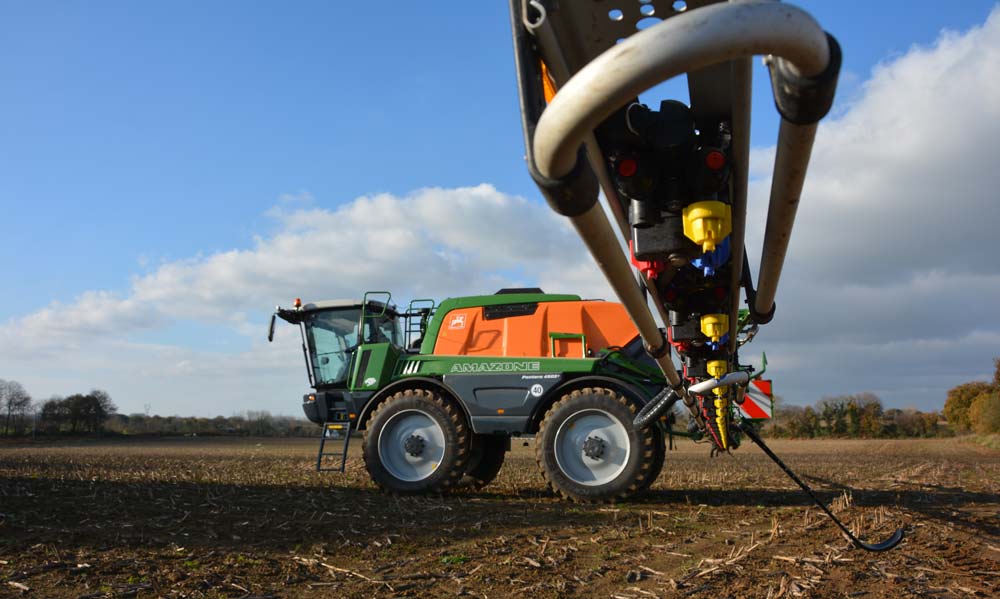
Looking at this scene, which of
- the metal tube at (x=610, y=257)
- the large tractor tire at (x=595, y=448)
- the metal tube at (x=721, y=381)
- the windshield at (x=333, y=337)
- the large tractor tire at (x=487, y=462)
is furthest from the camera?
the windshield at (x=333, y=337)

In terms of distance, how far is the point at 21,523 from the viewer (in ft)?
18.7

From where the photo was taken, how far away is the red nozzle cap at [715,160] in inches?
92.9

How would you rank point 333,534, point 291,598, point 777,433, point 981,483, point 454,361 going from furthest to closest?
point 777,433 → point 981,483 → point 454,361 → point 333,534 → point 291,598

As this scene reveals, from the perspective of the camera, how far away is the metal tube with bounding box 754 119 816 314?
1731mm

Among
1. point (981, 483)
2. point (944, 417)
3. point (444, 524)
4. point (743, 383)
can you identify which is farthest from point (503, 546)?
point (944, 417)

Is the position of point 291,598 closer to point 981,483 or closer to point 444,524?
point 444,524

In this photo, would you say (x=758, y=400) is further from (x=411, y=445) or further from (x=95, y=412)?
(x=95, y=412)

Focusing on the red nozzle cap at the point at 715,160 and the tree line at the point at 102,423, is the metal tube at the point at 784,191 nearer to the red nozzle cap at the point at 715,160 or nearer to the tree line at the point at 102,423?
the red nozzle cap at the point at 715,160

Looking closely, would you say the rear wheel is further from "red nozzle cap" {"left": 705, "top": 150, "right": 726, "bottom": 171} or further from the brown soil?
"red nozzle cap" {"left": 705, "top": 150, "right": 726, "bottom": 171}

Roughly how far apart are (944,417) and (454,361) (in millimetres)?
46001

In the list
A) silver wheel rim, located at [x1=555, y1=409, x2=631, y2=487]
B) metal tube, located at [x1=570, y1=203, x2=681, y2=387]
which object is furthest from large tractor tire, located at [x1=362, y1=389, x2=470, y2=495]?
metal tube, located at [x1=570, y1=203, x2=681, y2=387]

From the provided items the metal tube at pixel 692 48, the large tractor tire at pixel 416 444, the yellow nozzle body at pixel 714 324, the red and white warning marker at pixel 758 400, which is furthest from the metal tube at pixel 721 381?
the red and white warning marker at pixel 758 400

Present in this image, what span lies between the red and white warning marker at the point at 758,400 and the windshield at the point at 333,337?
18.8 ft

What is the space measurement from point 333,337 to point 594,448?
5457 millimetres
